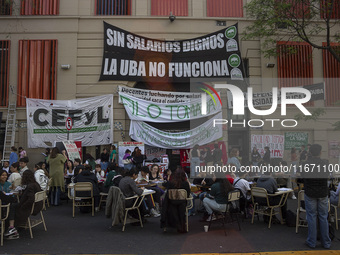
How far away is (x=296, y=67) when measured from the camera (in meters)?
15.7

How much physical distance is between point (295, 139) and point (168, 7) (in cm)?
951

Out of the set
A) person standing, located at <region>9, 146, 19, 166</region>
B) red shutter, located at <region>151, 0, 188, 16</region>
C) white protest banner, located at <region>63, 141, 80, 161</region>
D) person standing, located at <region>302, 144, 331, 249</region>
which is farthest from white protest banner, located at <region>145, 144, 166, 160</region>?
person standing, located at <region>302, 144, 331, 249</region>

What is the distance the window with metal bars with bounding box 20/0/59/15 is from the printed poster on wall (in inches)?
531

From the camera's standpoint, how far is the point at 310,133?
15.5 metres

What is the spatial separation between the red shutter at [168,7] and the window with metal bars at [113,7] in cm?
137

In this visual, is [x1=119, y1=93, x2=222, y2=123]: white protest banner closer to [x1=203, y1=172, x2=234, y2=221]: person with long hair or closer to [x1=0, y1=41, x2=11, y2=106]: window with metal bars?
[x1=0, y1=41, x2=11, y2=106]: window with metal bars

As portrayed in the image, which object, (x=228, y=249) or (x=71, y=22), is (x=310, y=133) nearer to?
(x=228, y=249)

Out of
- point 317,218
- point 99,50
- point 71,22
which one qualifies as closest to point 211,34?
point 99,50

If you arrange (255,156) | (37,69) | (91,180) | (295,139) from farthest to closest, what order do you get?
(37,69), (295,139), (255,156), (91,180)

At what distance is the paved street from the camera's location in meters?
5.46

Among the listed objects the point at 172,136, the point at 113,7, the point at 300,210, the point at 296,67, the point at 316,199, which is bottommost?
the point at 300,210

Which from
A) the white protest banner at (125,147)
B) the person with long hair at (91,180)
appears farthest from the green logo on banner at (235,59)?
the person with long hair at (91,180)

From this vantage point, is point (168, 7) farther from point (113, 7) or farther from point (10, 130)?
point (10, 130)

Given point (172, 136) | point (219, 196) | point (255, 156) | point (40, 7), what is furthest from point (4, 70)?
point (219, 196)
